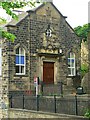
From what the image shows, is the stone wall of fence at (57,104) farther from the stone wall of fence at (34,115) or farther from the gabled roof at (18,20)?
the gabled roof at (18,20)

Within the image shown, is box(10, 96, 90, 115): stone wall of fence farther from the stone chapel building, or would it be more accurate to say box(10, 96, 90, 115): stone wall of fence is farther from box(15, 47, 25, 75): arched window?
box(15, 47, 25, 75): arched window

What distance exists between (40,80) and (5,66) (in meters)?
3.24

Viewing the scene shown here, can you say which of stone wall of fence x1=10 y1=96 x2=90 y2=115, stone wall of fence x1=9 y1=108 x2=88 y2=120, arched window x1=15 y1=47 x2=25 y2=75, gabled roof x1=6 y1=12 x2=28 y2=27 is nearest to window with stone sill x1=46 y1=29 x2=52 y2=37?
gabled roof x1=6 y1=12 x2=28 y2=27

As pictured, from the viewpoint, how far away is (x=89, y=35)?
55.0 ft

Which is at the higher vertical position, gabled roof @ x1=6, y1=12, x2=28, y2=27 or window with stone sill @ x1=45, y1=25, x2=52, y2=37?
gabled roof @ x1=6, y1=12, x2=28, y2=27

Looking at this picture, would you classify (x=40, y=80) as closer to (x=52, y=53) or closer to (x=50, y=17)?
(x=52, y=53)

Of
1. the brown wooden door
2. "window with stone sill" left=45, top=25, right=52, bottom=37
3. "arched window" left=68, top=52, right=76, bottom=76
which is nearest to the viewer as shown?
the brown wooden door

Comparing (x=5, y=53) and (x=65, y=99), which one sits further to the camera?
(x=5, y=53)

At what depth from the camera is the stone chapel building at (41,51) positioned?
88.9 ft

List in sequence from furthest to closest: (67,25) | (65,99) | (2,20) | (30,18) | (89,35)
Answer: (67,25) → (30,18) → (65,99) → (89,35) → (2,20)

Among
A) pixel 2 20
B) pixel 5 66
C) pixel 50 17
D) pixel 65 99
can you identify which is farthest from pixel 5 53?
pixel 2 20

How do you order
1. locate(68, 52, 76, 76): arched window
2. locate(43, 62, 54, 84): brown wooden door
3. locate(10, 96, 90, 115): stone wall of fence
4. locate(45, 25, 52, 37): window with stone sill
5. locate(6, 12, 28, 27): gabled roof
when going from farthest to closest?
locate(68, 52, 76, 76): arched window → locate(45, 25, 52, 37): window with stone sill → locate(43, 62, 54, 84): brown wooden door → locate(6, 12, 28, 27): gabled roof → locate(10, 96, 90, 115): stone wall of fence

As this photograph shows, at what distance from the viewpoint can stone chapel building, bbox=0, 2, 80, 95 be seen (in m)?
27.1

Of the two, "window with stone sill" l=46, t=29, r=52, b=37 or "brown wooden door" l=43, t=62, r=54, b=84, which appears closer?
"brown wooden door" l=43, t=62, r=54, b=84
